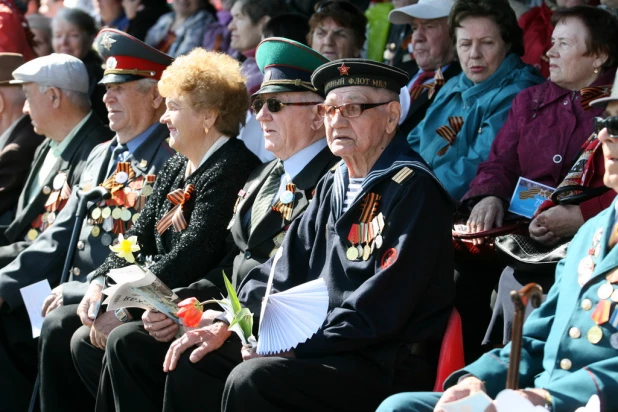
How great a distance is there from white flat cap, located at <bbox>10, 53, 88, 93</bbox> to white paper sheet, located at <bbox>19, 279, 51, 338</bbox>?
61.7 inches

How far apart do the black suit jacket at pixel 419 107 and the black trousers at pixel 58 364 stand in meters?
2.43

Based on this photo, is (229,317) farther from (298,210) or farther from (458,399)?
(458,399)

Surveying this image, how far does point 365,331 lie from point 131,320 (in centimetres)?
164

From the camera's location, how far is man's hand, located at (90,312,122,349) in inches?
207

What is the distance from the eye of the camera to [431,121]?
6309 millimetres

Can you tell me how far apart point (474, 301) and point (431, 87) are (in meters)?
2.05

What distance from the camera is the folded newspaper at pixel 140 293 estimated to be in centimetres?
470

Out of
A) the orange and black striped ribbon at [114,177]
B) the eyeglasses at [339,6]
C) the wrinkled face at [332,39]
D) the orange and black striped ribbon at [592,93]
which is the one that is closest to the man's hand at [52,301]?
the orange and black striped ribbon at [114,177]

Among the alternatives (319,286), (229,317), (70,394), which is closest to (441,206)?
(319,286)

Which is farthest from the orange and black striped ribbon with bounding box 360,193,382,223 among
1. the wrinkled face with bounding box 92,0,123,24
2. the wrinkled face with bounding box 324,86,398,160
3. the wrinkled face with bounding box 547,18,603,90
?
the wrinkled face with bounding box 92,0,123,24

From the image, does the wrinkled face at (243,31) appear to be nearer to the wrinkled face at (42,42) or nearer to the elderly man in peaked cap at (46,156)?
the elderly man in peaked cap at (46,156)

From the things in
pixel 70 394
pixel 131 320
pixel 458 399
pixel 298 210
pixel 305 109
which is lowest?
pixel 70 394

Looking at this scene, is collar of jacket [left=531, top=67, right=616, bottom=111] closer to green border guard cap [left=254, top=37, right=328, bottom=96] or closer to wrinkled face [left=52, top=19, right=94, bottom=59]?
green border guard cap [left=254, top=37, right=328, bottom=96]

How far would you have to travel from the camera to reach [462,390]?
358cm
